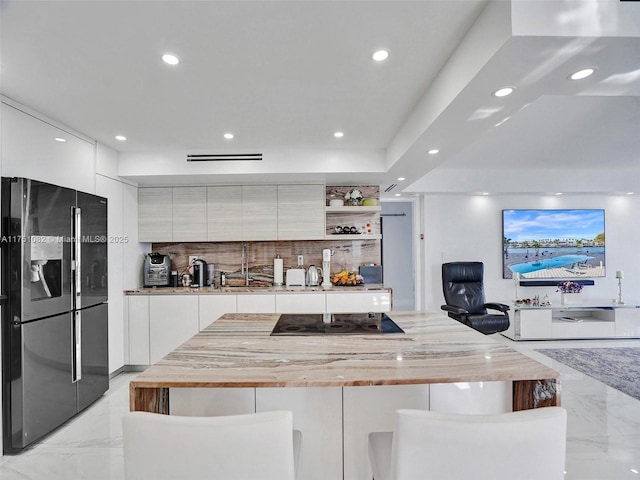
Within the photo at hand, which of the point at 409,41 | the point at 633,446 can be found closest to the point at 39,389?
the point at 409,41

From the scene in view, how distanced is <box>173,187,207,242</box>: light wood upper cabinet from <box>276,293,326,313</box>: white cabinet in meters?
1.23

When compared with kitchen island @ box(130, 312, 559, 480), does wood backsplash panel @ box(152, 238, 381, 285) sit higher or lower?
higher

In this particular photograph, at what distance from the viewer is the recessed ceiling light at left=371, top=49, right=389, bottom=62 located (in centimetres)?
189

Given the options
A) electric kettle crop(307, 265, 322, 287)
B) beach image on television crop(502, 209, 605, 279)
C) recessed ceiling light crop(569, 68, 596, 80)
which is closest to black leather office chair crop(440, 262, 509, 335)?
beach image on television crop(502, 209, 605, 279)

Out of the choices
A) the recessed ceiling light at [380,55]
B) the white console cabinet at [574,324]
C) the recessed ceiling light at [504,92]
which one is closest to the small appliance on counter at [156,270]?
the recessed ceiling light at [380,55]

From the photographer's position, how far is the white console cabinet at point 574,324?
503cm

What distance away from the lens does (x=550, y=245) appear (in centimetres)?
559

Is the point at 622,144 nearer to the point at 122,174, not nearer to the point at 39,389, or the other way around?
the point at 122,174

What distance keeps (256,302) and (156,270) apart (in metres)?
1.34

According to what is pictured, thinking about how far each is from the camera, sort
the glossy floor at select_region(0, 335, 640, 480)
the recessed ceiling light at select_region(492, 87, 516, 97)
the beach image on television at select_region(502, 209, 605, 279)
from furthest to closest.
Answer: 1. the beach image on television at select_region(502, 209, 605, 279)
2. the glossy floor at select_region(0, 335, 640, 480)
3. the recessed ceiling light at select_region(492, 87, 516, 97)

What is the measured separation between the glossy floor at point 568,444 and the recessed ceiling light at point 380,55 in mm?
2574

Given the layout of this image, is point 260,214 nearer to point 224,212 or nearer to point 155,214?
point 224,212

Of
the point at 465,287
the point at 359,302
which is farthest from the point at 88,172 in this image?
the point at 465,287

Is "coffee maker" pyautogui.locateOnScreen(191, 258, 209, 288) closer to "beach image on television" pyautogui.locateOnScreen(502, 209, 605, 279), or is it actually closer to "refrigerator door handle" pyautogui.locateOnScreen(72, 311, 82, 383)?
"refrigerator door handle" pyautogui.locateOnScreen(72, 311, 82, 383)
